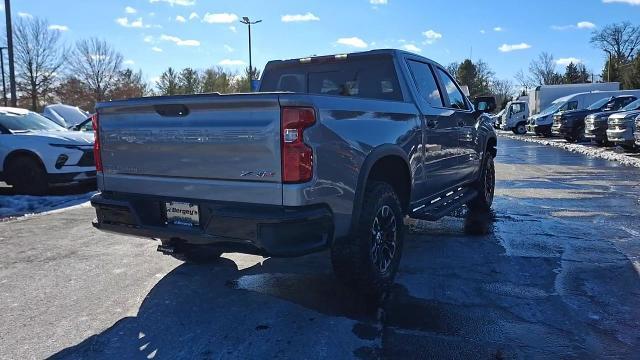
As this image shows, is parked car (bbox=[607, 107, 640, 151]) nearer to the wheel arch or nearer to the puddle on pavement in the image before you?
the puddle on pavement

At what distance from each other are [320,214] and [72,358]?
175cm

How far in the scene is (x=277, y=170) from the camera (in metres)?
3.38

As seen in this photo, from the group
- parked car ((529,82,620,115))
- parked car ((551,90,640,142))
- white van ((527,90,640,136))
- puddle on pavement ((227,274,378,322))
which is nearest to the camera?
puddle on pavement ((227,274,378,322))

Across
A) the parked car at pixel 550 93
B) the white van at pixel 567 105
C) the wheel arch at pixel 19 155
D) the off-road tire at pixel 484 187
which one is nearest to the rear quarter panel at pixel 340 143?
the off-road tire at pixel 484 187

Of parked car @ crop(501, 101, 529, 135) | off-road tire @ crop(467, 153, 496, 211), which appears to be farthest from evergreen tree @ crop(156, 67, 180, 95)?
off-road tire @ crop(467, 153, 496, 211)

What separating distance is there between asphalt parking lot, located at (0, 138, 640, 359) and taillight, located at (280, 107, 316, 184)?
1.09m

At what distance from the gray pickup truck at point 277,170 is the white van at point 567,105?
24.9m

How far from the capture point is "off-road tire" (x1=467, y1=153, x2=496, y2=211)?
7.44 meters

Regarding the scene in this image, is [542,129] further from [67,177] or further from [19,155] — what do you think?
[19,155]

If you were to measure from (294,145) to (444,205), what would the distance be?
9.33ft

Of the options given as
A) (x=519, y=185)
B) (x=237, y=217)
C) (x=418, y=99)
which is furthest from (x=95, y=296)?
(x=519, y=185)

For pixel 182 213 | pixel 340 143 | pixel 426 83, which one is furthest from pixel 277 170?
pixel 426 83

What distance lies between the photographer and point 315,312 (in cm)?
402

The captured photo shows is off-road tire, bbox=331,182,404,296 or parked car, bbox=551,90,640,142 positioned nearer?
off-road tire, bbox=331,182,404,296
